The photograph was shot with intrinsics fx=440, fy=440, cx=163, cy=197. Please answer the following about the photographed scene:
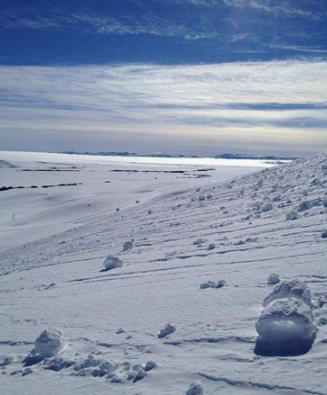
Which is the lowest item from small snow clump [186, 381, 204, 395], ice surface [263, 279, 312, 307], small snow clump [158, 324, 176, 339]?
small snow clump [186, 381, 204, 395]

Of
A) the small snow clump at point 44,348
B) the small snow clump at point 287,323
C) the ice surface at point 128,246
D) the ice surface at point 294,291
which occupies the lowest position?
the small snow clump at point 44,348

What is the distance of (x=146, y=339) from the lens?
3625 millimetres

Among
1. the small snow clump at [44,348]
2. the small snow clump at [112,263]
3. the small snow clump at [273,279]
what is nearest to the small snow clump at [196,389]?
the small snow clump at [44,348]

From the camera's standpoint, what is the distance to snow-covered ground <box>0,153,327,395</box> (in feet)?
9.89

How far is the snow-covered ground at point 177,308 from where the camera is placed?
3.01 metres

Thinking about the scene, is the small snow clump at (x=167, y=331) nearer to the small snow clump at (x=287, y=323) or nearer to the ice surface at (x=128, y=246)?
the small snow clump at (x=287, y=323)

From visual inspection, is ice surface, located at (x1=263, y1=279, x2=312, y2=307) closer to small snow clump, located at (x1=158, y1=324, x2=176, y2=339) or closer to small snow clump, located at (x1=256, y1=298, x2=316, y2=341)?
small snow clump, located at (x1=256, y1=298, x2=316, y2=341)

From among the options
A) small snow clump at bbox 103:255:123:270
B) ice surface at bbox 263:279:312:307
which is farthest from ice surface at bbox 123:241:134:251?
ice surface at bbox 263:279:312:307

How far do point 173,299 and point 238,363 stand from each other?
1537mm

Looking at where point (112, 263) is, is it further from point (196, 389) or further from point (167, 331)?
point (196, 389)

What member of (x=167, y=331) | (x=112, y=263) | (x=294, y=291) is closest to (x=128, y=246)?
(x=112, y=263)

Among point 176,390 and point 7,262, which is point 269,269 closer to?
point 176,390

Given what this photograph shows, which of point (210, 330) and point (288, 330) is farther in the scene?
point (210, 330)

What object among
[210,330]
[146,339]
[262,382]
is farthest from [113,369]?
[262,382]
